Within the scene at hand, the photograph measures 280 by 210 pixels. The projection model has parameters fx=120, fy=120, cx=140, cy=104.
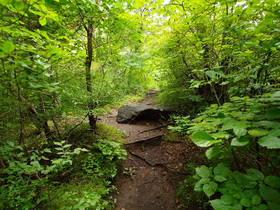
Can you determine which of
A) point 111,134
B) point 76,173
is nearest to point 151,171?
point 111,134

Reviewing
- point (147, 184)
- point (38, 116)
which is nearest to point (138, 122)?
point (147, 184)

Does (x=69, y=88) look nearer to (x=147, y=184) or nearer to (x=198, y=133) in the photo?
(x=198, y=133)

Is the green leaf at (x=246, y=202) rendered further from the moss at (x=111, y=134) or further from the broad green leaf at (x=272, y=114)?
the moss at (x=111, y=134)

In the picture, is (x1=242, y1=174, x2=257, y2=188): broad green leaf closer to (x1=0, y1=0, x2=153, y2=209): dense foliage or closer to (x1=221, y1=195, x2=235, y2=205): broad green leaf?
(x1=221, y1=195, x2=235, y2=205): broad green leaf

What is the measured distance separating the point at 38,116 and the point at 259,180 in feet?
13.4

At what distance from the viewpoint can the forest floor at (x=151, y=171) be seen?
10.4 ft

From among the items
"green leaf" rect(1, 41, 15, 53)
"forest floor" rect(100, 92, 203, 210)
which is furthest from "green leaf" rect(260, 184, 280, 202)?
"green leaf" rect(1, 41, 15, 53)

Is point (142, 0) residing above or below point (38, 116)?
above

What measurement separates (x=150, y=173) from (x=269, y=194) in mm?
3339

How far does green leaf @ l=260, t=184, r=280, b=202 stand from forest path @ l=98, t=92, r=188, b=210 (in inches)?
90.2

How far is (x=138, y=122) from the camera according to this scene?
22.9ft

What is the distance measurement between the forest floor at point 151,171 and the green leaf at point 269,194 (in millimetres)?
2254

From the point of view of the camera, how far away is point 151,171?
4066 mm

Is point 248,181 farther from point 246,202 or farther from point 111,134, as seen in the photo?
point 111,134
